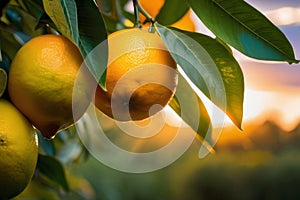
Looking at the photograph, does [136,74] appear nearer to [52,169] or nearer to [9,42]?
[9,42]

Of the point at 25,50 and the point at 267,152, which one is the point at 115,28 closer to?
the point at 25,50

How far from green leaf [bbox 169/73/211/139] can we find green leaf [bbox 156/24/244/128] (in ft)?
0.18

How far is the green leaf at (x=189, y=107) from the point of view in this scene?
2.09ft

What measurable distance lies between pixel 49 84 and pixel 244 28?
0.20m

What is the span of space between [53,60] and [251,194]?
5.55 meters

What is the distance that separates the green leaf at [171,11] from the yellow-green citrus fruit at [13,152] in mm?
301

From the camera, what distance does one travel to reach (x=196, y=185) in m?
6.25

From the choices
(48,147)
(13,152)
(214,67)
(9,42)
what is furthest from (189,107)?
(48,147)

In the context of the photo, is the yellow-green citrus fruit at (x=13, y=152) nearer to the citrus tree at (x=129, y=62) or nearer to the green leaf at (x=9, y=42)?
the citrus tree at (x=129, y=62)

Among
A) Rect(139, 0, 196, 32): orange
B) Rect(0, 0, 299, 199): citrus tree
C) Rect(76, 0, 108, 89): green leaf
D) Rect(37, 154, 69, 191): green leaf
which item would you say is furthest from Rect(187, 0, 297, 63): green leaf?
Rect(37, 154, 69, 191): green leaf

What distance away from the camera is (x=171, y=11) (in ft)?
2.63

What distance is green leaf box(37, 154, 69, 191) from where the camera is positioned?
1.00 meters

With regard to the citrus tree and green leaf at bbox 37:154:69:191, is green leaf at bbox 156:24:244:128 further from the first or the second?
green leaf at bbox 37:154:69:191

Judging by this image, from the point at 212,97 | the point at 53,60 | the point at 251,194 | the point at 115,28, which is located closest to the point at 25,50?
the point at 53,60
